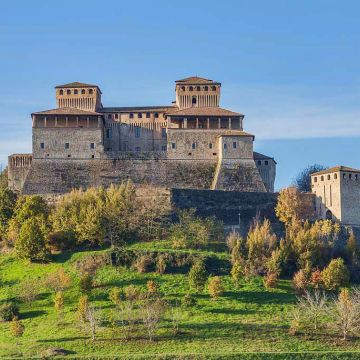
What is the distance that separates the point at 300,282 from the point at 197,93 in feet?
88.9

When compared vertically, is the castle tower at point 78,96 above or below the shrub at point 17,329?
above

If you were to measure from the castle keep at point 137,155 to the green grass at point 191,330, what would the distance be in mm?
16432

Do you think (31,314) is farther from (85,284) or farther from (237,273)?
(237,273)

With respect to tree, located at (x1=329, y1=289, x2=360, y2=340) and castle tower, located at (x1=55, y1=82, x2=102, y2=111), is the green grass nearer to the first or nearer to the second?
tree, located at (x1=329, y1=289, x2=360, y2=340)

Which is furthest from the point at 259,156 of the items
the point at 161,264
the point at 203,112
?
the point at 161,264

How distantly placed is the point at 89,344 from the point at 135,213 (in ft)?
59.5

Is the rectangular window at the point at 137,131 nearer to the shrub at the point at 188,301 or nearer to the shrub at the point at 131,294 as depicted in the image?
the shrub at the point at 131,294

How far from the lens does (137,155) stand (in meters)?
80.7

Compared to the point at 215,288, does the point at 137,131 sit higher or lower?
higher

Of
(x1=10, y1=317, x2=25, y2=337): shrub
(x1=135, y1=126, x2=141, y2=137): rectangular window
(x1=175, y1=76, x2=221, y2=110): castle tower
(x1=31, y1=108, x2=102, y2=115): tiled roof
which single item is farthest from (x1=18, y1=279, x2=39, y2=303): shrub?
(x1=175, y1=76, x2=221, y2=110): castle tower

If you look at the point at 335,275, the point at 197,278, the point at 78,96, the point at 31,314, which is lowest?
the point at 31,314

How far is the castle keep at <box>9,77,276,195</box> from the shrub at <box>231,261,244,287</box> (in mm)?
16082

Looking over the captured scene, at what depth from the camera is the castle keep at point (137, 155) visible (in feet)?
260

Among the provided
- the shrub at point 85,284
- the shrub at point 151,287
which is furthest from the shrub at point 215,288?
the shrub at point 85,284
